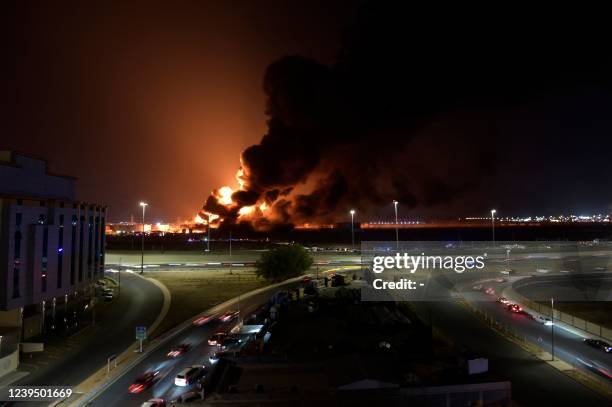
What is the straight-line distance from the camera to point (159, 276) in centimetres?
3741

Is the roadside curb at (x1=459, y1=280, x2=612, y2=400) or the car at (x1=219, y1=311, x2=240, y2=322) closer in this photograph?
the roadside curb at (x1=459, y1=280, x2=612, y2=400)

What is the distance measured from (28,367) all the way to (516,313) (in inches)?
976

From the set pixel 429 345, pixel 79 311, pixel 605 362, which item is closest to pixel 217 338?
pixel 429 345

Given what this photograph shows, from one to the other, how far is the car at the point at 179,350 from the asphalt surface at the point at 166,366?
17 centimetres

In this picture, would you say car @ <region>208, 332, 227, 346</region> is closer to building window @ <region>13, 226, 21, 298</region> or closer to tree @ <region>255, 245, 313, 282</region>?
building window @ <region>13, 226, 21, 298</region>

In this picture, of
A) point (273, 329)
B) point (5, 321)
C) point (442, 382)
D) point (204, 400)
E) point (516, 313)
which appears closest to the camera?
point (204, 400)

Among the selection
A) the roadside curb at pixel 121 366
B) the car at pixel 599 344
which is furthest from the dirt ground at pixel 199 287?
the car at pixel 599 344

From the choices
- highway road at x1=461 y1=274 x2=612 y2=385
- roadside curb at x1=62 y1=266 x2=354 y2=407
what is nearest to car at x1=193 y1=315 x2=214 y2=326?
roadside curb at x1=62 y1=266 x2=354 y2=407

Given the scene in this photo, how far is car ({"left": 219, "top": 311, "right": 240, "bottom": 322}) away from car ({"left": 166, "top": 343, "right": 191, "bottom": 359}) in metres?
4.54

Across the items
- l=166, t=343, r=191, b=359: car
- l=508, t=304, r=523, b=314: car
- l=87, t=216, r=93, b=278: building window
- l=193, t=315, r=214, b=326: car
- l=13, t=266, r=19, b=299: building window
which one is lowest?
l=166, t=343, r=191, b=359: car

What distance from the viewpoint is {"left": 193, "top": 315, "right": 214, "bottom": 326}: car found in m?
22.7

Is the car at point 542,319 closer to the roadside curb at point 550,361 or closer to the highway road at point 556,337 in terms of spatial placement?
the highway road at point 556,337

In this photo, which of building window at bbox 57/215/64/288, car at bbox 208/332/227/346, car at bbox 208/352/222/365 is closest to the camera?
car at bbox 208/352/222/365

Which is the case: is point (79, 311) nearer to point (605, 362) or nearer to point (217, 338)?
point (217, 338)
